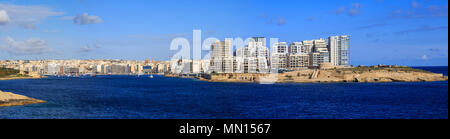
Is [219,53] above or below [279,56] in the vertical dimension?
above

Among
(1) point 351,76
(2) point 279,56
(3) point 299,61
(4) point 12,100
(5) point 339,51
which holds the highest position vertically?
(5) point 339,51

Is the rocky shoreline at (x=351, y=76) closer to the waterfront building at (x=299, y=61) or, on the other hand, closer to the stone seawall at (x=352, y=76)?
the stone seawall at (x=352, y=76)

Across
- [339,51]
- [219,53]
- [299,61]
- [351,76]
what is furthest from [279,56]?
[351,76]

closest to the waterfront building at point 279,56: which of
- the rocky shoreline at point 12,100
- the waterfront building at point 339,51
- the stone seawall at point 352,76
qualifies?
the waterfront building at point 339,51

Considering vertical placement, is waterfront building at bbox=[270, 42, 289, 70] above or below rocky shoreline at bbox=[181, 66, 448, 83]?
above

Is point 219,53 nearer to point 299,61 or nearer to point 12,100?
point 299,61

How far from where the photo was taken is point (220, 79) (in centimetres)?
10925

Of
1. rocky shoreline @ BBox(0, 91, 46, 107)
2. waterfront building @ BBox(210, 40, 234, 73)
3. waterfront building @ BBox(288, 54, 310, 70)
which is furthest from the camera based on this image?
waterfront building @ BBox(210, 40, 234, 73)

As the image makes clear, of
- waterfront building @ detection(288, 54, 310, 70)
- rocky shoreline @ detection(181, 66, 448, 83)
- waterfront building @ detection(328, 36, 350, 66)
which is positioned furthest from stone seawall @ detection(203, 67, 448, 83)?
waterfront building @ detection(288, 54, 310, 70)

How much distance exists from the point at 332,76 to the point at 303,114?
66.2 m

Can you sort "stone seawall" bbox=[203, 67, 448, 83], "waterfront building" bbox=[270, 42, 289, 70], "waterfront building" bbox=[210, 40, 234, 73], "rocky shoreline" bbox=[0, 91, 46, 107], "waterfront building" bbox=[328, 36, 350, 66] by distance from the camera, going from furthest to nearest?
"waterfront building" bbox=[210, 40, 234, 73]
"waterfront building" bbox=[270, 42, 289, 70]
"waterfront building" bbox=[328, 36, 350, 66]
"stone seawall" bbox=[203, 67, 448, 83]
"rocky shoreline" bbox=[0, 91, 46, 107]

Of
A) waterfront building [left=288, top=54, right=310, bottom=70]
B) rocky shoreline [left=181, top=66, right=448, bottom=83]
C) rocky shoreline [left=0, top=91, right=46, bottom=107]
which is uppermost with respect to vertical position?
waterfront building [left=288, top=54, right=310, bottom=70]

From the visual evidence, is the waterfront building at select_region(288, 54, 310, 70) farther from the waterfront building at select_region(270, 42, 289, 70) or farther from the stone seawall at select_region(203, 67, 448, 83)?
the stone seawall at select_region(203, 67, 448, 83)
